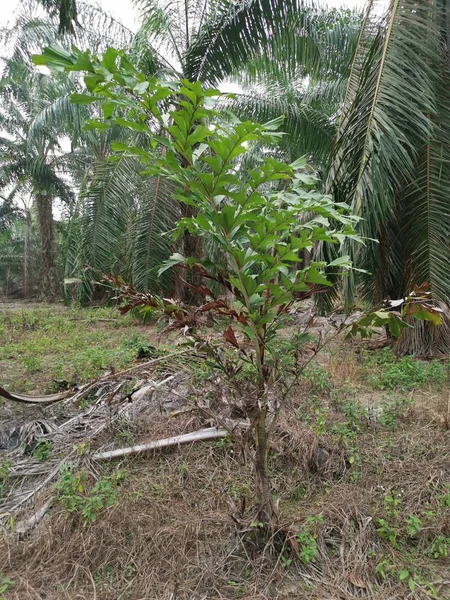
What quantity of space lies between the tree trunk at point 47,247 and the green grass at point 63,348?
623 cm

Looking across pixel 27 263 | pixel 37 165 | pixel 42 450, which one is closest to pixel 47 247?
pixel 37 165

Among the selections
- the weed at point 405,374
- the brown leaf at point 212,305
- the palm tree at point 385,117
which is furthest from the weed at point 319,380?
the brown leaf at point 212,305

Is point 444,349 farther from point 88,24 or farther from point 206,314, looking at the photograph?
point 88,24

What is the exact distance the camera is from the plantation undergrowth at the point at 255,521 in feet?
5.28

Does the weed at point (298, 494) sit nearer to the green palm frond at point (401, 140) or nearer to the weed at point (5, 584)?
the weed at point (5, 584)

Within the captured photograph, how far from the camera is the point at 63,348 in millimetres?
5461

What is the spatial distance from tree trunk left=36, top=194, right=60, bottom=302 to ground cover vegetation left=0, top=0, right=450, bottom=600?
10086mm

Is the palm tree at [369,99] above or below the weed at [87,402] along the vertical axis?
above

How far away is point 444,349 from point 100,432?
3.66m

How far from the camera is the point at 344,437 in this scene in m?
2.46

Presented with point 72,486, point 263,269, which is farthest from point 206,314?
point 72,486

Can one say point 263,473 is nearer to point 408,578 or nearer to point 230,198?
point 408,578

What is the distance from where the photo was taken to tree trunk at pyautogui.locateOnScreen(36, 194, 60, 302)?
1418cm

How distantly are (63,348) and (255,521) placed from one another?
14.5 ft
